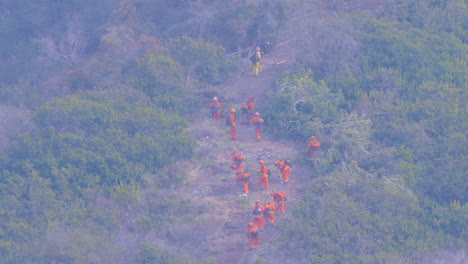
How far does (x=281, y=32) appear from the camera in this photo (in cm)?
2789

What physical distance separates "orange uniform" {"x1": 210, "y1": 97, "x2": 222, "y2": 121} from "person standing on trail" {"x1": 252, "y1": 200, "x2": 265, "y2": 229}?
6.20 meters

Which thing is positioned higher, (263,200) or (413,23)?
(413,23)

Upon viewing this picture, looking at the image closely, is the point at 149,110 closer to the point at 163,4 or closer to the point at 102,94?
the point at 102,94

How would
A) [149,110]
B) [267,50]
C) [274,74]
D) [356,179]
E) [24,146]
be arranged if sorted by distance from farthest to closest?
[267,50] < [274,74] < [149,110] < [24,146] < [356,179]

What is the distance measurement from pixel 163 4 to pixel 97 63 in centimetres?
522

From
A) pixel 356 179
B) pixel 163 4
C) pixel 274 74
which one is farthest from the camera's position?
pixel 163 4

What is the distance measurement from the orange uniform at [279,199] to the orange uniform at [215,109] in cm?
559

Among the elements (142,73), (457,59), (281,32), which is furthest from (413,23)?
(142,73)

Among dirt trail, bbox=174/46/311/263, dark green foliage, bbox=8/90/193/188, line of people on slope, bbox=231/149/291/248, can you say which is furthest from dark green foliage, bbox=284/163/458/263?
dark green foliage, bbox=8/90/193/188

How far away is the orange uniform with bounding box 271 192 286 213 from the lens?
704 inches

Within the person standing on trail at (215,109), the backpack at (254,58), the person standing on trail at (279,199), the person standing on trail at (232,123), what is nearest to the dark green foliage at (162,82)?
the person standing on trail at (215,109)

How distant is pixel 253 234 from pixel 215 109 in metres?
7.04

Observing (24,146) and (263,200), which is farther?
(24,146)

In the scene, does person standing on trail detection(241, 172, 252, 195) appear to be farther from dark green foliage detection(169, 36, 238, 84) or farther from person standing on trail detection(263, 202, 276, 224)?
dark green foliage detection(169, 36, 238, 84)
